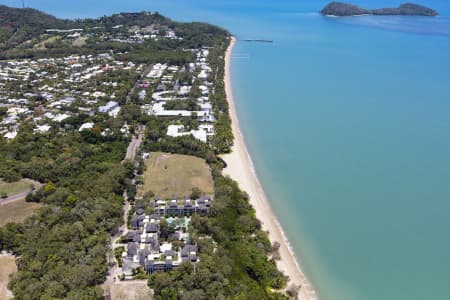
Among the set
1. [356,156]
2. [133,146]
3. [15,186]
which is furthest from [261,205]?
[15,186]

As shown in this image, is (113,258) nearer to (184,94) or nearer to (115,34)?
(184,94)

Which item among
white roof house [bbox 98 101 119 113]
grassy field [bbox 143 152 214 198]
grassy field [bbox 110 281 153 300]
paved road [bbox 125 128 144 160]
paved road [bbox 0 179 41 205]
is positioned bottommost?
grassy field [bbox 110 281 153 300]

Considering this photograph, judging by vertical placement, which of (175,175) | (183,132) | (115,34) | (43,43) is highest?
(115,34)

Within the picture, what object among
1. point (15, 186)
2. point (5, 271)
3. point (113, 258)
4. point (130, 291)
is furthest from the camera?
point (15, 186)

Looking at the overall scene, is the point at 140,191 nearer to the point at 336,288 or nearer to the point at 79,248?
the point at 79,248

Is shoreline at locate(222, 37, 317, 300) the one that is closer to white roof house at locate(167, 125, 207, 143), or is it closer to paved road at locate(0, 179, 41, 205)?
white roof house at locate(167, 125, 207, 143)

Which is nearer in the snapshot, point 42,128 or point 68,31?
point 42,128

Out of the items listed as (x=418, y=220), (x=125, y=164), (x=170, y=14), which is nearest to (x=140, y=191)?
(x=125, y=164)

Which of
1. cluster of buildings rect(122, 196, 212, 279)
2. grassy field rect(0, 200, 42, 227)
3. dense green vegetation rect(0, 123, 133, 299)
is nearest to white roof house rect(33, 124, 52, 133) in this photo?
dense green vegetation rect(0, 123, 133, 299)
